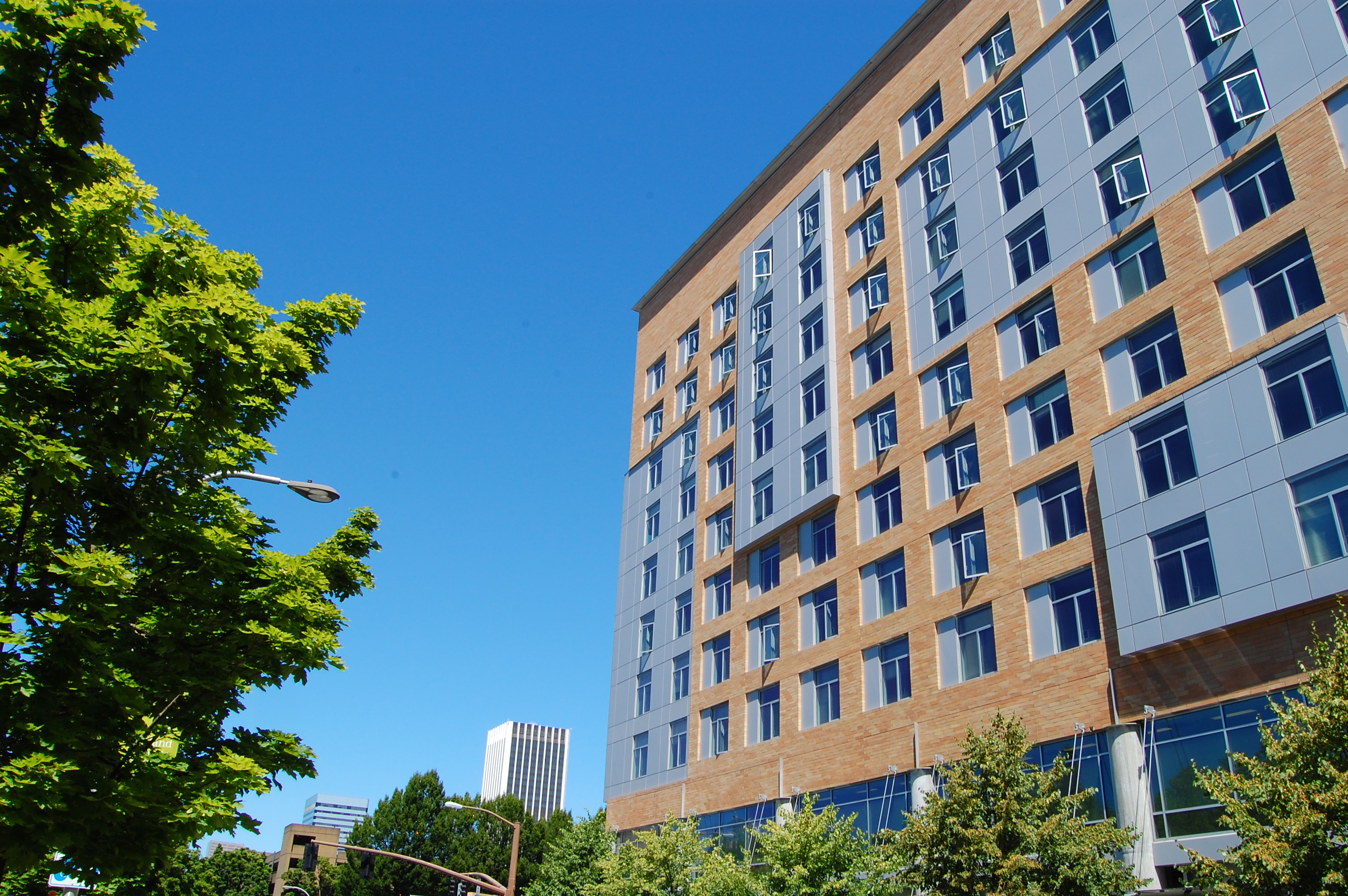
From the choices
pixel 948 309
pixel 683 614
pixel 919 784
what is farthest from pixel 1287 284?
pixel 683 614

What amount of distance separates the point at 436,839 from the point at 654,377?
35.9 metres

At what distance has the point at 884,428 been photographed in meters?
40.1

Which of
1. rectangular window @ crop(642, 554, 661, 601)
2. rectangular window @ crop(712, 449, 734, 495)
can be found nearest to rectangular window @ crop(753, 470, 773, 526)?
rectangular window @ crop(712, 449, 734, 495)

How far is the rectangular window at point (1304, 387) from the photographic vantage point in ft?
79.8

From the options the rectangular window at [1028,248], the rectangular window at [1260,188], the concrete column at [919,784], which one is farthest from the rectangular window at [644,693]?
the rectangular window at [1260,188]

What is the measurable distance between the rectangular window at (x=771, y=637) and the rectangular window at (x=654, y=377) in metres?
20.0

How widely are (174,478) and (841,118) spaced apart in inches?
1624

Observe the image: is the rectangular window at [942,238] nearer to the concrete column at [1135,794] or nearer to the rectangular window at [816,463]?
the rectangular window at [816,463]

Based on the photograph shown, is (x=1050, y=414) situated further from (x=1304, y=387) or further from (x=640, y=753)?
(x=640, y=753)

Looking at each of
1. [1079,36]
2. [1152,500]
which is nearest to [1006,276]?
[1079,36]

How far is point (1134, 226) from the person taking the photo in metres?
31.2

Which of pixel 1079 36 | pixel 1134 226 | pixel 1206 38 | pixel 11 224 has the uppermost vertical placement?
pixel 1079 36

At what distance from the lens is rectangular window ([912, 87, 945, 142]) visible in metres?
42.4

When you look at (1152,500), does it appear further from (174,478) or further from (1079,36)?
(174,478)
